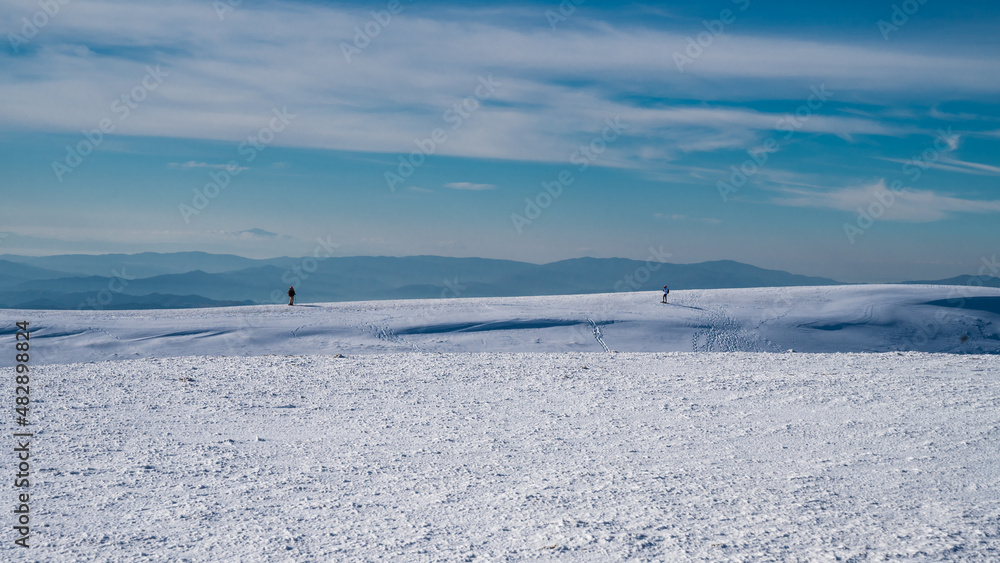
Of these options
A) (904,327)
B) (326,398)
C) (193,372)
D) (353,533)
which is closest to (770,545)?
(353,533)

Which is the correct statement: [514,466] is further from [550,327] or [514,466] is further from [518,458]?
[550,327]

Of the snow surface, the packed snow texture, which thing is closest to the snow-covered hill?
the snow surface

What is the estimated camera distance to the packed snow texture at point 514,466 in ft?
13.6

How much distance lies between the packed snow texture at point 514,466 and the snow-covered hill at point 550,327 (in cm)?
648

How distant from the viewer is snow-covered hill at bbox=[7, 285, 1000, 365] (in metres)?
16.5

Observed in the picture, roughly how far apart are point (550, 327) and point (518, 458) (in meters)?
13.0

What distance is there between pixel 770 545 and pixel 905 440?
10.7 ft

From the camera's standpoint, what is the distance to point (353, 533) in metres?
4.29

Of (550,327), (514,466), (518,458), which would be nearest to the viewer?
(514,466)

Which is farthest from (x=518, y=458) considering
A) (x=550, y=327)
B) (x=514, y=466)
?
(x=550, y=327)

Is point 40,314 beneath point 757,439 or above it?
above

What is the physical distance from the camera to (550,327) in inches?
746

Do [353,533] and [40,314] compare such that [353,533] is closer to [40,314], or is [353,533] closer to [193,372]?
[193,372]

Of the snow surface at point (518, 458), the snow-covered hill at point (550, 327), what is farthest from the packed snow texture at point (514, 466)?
the snow-covered hill at point (550, 327)
